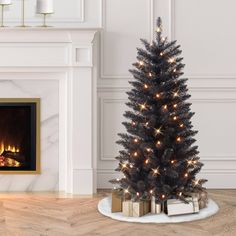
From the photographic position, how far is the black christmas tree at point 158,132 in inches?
147

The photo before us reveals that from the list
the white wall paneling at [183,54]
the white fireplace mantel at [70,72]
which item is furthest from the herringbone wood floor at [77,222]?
the white wall paneling at [183,54]

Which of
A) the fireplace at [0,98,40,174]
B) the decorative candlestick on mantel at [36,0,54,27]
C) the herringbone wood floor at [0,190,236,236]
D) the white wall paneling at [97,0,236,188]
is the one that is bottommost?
the herringbone wood floor at [0,190,236,236]

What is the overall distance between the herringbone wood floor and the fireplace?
0.44m

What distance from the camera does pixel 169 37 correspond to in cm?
475

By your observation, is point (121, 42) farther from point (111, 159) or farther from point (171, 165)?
point (171, 165)

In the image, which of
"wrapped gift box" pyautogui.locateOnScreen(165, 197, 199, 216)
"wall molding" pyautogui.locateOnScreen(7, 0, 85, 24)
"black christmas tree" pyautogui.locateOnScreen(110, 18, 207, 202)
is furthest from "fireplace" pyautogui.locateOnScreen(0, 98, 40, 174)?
"wrapped gift box" pyautogui.locateOnScreen(165, 197, 199, 216)

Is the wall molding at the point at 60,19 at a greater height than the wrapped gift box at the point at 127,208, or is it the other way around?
the wall molding at the point at 60,19

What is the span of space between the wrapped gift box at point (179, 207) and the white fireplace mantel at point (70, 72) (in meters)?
1.03

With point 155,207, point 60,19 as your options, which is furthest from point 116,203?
point 60,19

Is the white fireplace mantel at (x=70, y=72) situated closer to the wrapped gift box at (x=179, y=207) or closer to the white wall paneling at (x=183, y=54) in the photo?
the white wall paneling at (x=183, y=54)

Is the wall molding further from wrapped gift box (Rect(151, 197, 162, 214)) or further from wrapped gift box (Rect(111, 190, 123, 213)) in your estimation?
wrapped gift box (Rect(151, 197, 162, 214))

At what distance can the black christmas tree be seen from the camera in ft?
12.3

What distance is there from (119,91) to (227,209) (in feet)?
4.82

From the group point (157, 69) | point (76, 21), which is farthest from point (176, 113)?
point (76, 21)
